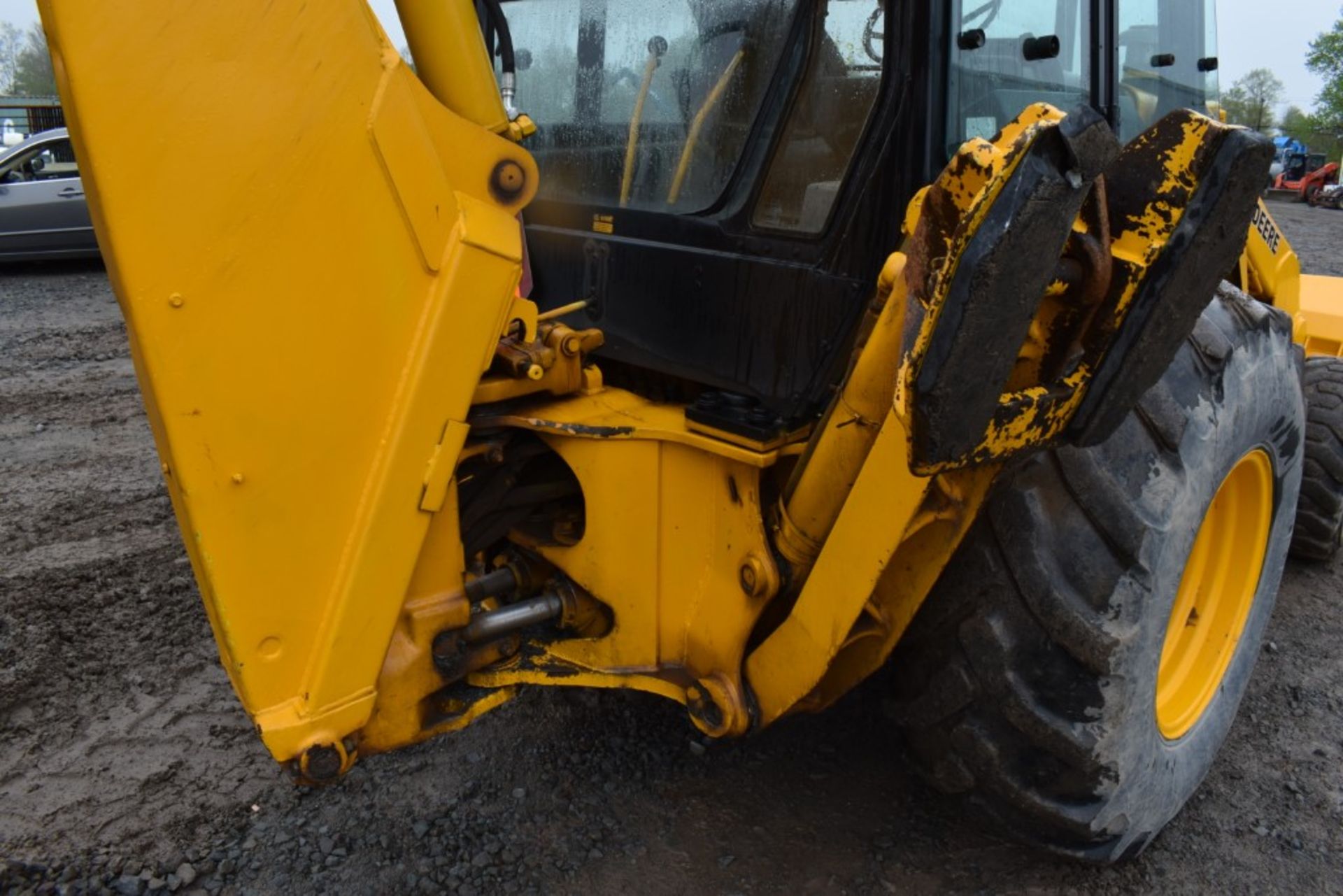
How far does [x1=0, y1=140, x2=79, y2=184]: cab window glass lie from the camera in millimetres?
9328

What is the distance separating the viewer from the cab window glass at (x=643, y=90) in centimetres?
191

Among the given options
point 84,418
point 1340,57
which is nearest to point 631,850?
point 84,418

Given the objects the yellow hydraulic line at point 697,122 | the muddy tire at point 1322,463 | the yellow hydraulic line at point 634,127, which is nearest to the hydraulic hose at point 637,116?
the yellow hydraulic line at point 634,127

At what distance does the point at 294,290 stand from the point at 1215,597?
212cm

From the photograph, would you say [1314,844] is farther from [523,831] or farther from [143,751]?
[143,751]

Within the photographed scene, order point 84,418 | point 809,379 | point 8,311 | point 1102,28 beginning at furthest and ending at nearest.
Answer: point 8,311 < point 84,418 < point 1102,28 < point 809,379

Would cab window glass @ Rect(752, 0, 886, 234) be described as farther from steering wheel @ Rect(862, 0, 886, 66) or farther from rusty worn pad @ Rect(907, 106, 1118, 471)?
rusty worn pad @ Rect(907, 106, 1118, 471)

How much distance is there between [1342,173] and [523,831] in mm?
26390

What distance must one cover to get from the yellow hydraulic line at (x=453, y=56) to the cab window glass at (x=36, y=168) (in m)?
9.33

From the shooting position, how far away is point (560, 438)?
1.92 metres

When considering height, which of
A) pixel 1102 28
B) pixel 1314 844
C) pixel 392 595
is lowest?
pixel 1314 844

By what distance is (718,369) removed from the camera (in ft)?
6.68

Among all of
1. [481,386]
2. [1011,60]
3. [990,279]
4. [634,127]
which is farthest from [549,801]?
[1011,60]

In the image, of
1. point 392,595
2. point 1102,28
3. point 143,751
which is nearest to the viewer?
point 392,595
